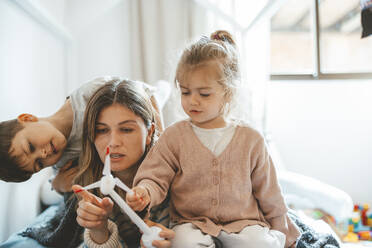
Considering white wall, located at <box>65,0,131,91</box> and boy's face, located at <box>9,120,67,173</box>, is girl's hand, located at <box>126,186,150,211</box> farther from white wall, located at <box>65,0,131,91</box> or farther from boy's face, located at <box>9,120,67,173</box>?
white wall, located at <box>65,0,131,91</box>

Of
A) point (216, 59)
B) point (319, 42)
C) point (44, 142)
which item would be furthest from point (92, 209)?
point (319, 42)

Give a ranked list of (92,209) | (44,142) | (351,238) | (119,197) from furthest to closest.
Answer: (351,238), (44,142), (92,209), (119,197)

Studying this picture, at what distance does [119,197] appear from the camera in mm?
A: 544

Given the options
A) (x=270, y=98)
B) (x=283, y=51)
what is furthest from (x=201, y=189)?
(x=283, y=51)

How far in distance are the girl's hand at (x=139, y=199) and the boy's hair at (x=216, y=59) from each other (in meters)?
0.31

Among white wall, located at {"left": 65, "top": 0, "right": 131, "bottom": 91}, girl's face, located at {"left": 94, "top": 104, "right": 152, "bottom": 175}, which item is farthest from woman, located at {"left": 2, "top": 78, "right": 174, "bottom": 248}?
white wall, located at {"left": 65, "top": 0, "right": 131, "bottom": 91}

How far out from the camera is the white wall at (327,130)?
2.08 meters

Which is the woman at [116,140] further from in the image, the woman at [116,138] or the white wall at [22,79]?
the white wall at [22,79]

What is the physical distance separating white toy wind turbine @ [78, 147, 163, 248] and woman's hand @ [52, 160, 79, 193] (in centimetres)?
54

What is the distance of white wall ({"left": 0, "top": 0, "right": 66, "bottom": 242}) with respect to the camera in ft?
3.36

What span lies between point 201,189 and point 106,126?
0.32 m

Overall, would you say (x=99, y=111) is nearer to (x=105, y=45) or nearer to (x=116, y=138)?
(x=116, y=138)

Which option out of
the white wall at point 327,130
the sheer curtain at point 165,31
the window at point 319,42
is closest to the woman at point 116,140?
the sheer curtain at point 165,31

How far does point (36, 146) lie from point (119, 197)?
1.43 ft
